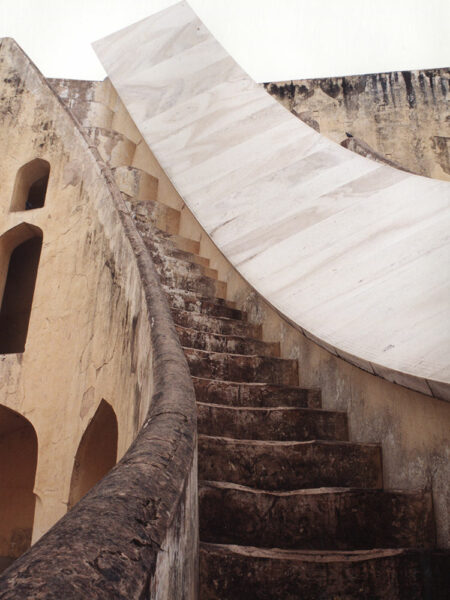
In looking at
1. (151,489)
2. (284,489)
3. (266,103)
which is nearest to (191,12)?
(266,103)

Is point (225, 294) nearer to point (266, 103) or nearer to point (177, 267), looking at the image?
point (177, 267)

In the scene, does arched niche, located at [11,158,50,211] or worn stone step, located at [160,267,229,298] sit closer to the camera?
worn stone step, located at [160,267,229,298]

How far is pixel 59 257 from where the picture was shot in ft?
20.4

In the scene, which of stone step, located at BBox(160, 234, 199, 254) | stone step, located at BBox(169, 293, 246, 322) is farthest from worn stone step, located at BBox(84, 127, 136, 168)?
stone step, located at BBox(169, 293, 246, 322)

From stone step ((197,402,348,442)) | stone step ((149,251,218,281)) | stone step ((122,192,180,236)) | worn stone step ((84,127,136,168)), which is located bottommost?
stone step ((197,402,348,442))

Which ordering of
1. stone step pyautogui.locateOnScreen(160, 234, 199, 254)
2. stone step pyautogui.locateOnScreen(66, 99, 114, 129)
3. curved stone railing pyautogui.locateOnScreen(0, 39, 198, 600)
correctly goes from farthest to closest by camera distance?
stone step pyautogui.locateOnScreen(66, 99, 114, 129)
stone step pyautogui.locateOnScreen(160, 234, 199, 254)
curved stone railing pyautogui.locateOnScreen(0, 39, 198, 600)

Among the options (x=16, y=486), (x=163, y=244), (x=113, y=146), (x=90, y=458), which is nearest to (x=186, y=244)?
(x=163, y=244)

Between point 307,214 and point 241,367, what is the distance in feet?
4.68

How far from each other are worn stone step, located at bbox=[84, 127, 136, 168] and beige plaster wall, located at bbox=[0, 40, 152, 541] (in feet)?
2.07

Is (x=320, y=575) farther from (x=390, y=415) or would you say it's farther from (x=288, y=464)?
(x=390, y=415)

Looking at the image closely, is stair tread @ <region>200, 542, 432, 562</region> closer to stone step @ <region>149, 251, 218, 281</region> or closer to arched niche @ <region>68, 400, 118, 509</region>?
stone step @ <region>149, 251, 218, 281</region>

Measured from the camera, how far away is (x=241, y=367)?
3.10 meters

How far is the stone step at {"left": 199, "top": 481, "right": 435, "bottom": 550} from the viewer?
189cm

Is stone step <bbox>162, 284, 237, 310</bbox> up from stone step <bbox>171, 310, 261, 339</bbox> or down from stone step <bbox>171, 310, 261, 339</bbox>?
up
